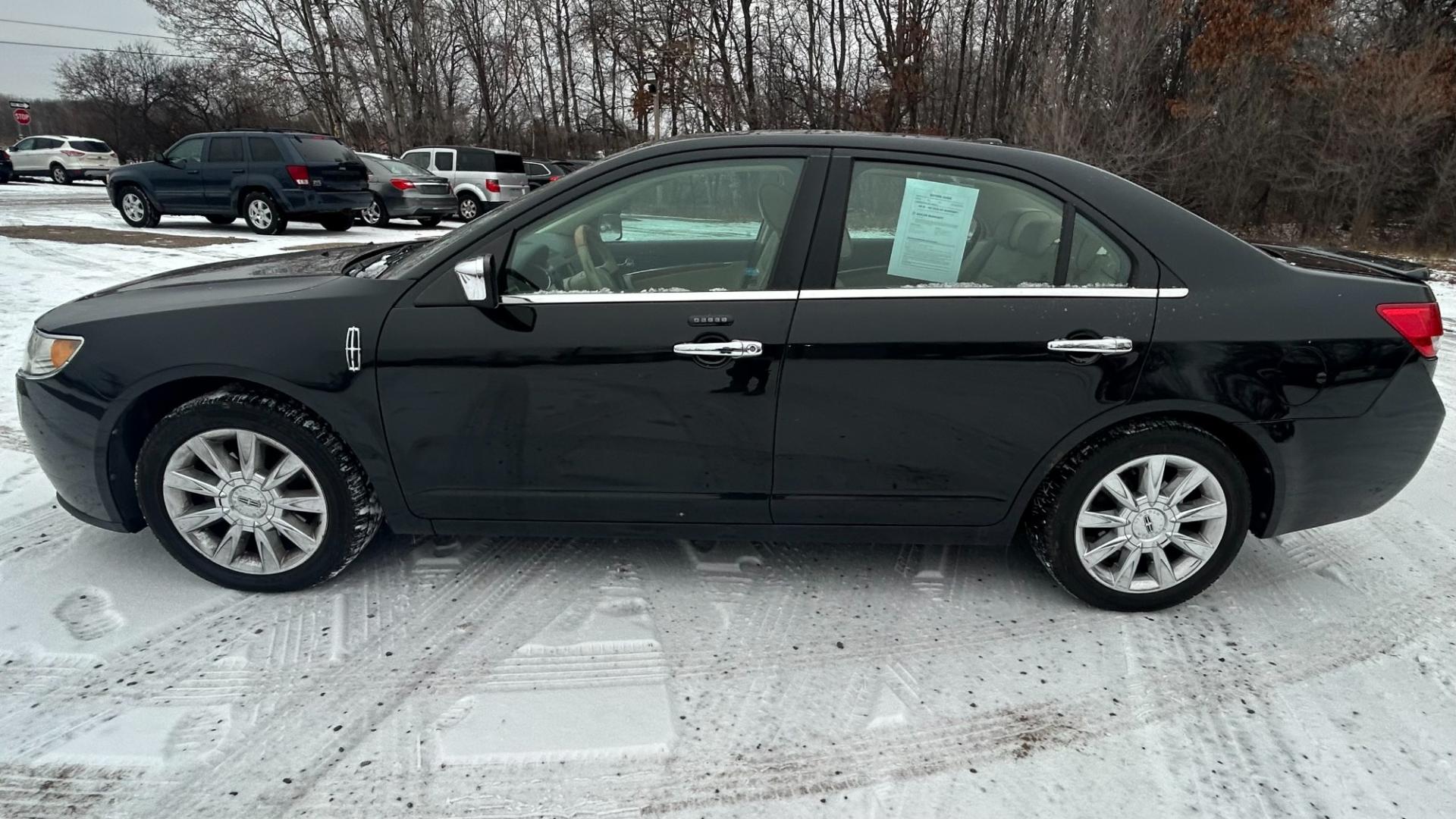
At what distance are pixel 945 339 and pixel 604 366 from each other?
43.3 inches

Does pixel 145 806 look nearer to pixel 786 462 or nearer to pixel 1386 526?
pixel 786 462

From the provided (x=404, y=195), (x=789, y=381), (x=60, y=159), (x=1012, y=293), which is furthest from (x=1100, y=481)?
(x=60, y=159)

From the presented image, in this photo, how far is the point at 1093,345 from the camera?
2.63 m

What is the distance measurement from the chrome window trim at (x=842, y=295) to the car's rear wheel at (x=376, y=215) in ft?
48.2

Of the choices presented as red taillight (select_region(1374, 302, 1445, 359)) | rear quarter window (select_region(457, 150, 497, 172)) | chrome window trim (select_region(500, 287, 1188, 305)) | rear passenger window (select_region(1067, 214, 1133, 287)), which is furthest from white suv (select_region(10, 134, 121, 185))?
red taillight (select_region(1374, 302, 1445, 359))

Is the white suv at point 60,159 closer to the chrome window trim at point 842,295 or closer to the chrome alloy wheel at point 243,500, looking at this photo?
the chrome alloy wheel at point 243,500

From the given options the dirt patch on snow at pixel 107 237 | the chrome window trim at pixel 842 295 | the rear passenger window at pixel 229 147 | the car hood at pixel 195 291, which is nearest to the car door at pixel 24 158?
the dirt patch on snow at pixel 107 237

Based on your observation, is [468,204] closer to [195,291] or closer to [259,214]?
[259,214]

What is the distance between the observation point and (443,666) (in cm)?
256

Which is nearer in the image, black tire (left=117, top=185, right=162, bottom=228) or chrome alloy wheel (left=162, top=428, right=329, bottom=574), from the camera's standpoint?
chrome alloy wheel (left=162, top=428, right=329, bottom=574)

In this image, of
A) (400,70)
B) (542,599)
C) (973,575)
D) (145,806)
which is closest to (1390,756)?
(973,575)

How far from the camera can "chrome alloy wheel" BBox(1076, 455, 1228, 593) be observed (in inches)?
110

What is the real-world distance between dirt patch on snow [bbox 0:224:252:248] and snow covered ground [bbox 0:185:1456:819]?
10.2m

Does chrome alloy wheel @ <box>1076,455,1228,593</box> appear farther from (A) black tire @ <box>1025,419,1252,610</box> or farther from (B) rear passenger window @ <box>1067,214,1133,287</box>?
(B) rear passenger window @ <box>1067,214,1133,287</box>
